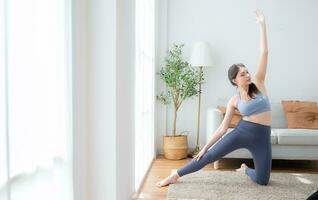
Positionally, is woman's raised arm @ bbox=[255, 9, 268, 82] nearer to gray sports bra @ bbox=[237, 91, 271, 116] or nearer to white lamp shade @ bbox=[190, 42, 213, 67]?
gray sports bra @ bbox=[237, 91, 271, 116]

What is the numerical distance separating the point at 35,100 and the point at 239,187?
2209mm

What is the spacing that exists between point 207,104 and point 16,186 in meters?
3.84

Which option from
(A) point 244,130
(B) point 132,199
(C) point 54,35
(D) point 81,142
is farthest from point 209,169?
(C) point 54,35

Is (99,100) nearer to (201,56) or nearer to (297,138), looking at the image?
(297,138)

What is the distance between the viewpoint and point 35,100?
1115mm

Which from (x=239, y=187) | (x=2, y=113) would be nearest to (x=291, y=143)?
(x=239, y=187)

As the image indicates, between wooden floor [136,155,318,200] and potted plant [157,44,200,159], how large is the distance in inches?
6.1

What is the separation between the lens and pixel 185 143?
14.1 feet

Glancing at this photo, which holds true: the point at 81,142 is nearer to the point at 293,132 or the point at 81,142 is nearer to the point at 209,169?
the point at 209,169

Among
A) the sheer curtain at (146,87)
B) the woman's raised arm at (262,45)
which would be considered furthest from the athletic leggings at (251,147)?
the sheer curtain at (146,87)

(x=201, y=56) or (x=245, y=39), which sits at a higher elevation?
(x=245, y=39)

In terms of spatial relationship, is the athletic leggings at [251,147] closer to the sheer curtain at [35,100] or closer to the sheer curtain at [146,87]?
the sheer curtain at [146,87]

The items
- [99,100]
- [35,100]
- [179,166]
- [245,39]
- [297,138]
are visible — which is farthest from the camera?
[245,39]

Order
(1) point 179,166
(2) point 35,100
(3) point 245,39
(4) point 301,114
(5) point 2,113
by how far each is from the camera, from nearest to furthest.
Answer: (5) point 2,113 < (2) point 35,100 < (1) point 179,166 < (4) point 301,114 < (3) point 245,39
